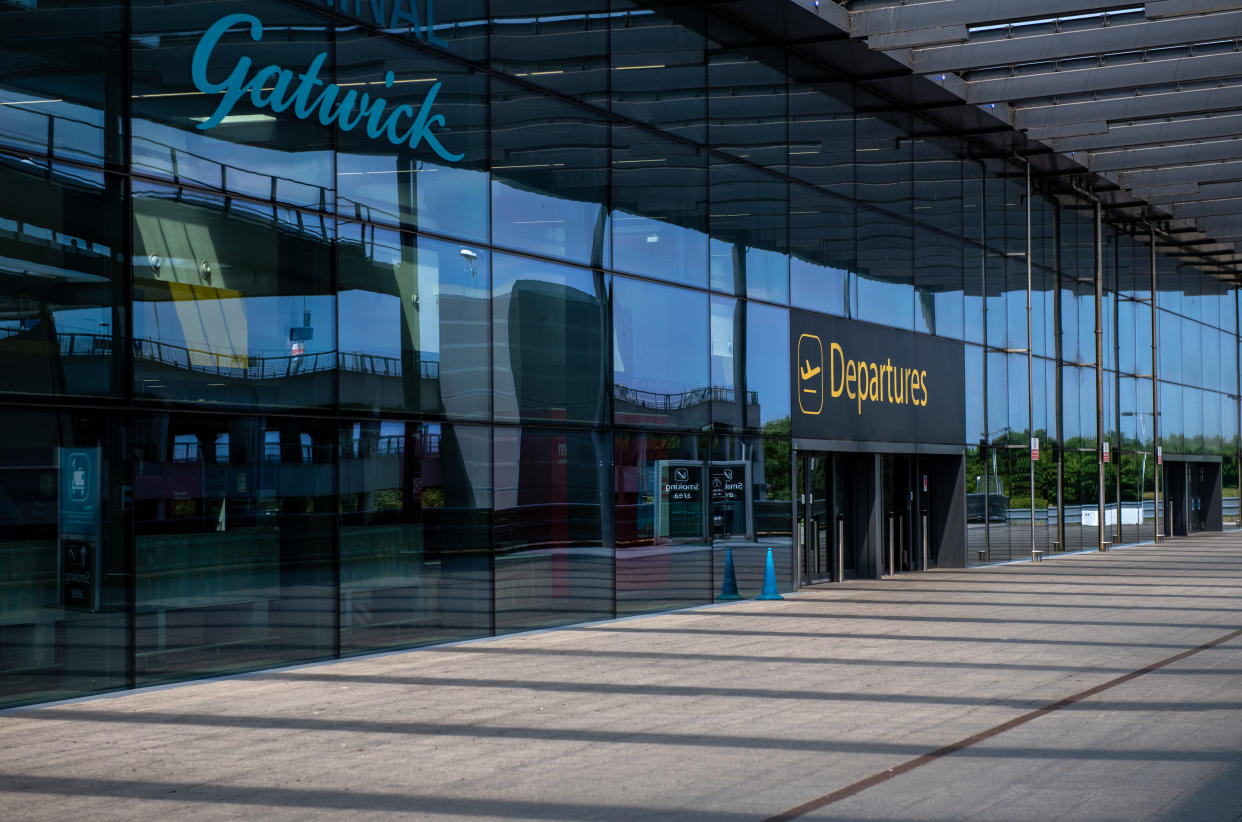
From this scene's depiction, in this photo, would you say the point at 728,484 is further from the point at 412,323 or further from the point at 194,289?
the point at 194,289

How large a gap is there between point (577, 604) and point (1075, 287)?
2157cm

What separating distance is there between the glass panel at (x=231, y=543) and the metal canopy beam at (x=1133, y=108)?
659 inches

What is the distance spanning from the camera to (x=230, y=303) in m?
13.0

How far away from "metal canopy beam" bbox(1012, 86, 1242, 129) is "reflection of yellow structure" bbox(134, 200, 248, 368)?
1738 centimetres

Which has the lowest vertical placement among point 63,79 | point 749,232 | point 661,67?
point 63,79

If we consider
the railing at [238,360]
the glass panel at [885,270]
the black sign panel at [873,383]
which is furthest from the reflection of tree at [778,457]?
the railing at [238,360]

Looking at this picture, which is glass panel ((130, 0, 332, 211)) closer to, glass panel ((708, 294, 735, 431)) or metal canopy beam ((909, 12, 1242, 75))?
glass panel ((708, 294, 735, 431))

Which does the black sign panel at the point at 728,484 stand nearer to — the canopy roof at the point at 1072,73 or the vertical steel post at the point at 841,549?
the vertical steel post at the point at 841,549

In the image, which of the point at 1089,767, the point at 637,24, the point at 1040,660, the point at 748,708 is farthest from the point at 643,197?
the point at 1089,767

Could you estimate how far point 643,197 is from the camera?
18.8 m

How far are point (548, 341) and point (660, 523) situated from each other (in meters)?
3.36

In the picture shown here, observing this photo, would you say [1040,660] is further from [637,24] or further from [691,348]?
[637,24]

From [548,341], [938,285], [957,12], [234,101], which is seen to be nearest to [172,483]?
[234,101]

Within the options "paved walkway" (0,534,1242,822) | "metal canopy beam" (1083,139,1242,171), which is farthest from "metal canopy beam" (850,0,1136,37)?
"metal canopy beam" (1083,139,1242,171)
